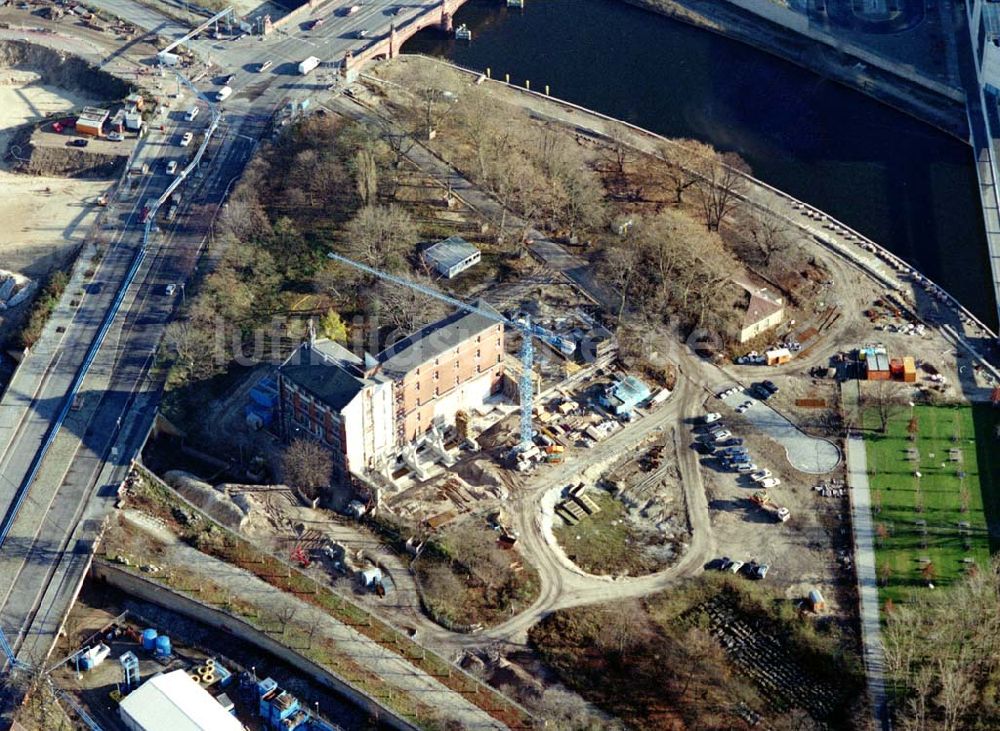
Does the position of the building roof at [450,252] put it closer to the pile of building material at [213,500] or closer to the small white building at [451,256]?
the small white building at [451,256]

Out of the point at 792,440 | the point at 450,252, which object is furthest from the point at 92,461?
the point at 792,440

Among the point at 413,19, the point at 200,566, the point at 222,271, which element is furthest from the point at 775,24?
the point at 200,566

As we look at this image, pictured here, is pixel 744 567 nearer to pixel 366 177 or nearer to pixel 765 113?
pixel 366 177

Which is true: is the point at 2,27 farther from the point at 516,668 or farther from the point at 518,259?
the point at 516,668

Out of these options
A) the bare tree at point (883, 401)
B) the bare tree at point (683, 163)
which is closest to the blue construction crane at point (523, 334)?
the bare tree at point (883, 401)

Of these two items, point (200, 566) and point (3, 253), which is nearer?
point (200, 566)

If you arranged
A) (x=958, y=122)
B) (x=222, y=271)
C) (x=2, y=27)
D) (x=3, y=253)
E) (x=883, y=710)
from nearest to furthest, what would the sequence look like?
(x=883, y=710)
(x=222, y=271)
(x=3, y=253)
(x=958, y=122)
(x=2, y=27)
